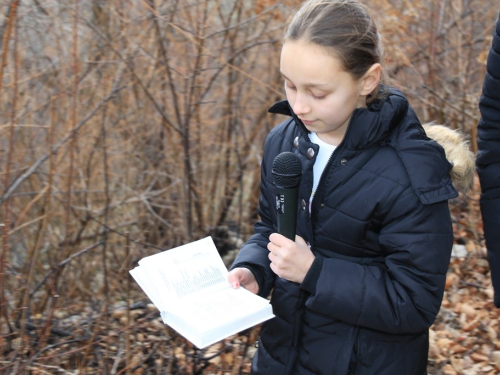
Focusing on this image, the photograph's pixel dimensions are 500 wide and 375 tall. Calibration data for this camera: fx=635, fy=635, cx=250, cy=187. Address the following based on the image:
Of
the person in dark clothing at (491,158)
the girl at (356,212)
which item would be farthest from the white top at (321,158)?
the person in dark clothing at (491,158)

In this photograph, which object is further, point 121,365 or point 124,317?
point 124,317

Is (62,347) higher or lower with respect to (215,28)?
lower

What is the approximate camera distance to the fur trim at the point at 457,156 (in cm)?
220

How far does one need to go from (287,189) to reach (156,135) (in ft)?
13.1

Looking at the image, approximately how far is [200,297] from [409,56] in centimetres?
424

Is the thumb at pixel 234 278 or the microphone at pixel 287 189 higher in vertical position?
the microphone at pixel 287 189

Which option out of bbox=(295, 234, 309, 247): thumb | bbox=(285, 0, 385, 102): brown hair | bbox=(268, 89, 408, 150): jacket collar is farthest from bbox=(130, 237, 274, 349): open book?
bbox=(285, 0, 385, 102): brown hair

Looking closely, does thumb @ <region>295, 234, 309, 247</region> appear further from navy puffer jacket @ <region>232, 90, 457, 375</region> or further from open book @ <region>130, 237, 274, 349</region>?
A: open book @ <region>130, 237, 274, 349</region>

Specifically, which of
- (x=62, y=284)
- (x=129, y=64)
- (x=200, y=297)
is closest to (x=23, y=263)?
(x=62, y=284)

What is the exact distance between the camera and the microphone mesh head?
2.09m

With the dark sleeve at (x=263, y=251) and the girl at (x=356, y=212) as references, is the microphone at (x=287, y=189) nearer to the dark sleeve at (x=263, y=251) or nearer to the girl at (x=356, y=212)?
the girl at (x=356, y=212)

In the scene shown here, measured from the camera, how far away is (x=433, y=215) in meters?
2.07

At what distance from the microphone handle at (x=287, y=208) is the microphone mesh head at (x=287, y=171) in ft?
0.06

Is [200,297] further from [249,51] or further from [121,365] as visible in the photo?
[249,51]
